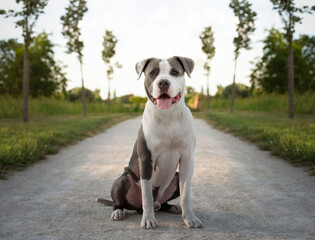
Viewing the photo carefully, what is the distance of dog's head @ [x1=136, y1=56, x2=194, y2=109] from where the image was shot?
3201 millimetres

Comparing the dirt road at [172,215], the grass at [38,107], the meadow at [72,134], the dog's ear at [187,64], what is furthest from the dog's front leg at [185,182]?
Answer: the grass at [38,107]

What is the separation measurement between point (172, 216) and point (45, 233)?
4.43 ft

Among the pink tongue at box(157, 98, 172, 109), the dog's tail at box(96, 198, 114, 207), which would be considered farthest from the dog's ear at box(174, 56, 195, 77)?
the dog's tail at box(96, 198, 114, 207)

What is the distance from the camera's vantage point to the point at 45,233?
3.16 m

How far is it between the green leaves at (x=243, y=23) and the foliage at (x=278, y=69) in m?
6.92

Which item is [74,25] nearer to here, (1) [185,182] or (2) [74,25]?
(2) [74,25]

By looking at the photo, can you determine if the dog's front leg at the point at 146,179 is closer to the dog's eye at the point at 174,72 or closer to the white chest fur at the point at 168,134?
the white chest fur at the point at 168,134

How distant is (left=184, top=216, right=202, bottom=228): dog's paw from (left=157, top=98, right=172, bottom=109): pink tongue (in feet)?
3.77

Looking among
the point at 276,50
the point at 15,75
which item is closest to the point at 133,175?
the point at 276,50

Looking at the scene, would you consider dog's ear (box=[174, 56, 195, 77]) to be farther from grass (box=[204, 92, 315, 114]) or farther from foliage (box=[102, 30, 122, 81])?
foliage (box=[102, 30, 122, 81])

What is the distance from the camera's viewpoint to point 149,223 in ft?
10.9

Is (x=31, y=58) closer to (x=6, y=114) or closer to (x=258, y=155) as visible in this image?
(x=6, y=114)

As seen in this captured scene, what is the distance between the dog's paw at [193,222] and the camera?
10.9ft

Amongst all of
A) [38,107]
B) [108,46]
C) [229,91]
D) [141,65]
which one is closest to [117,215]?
[141,65]
